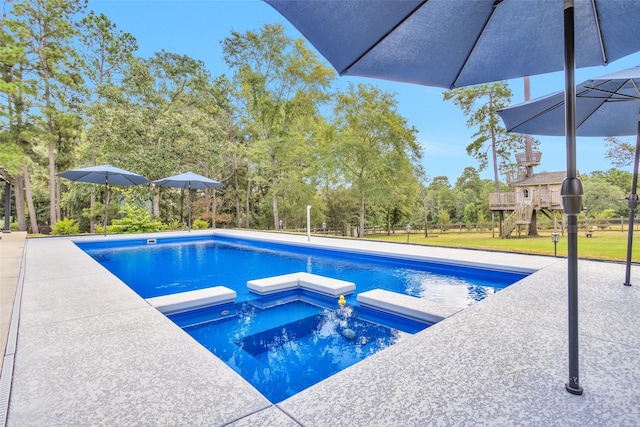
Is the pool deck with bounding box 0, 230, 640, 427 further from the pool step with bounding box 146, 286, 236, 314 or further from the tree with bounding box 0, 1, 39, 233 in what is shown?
the tree with bounding box 0, 1, 39, 233

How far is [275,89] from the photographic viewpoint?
55.9 ft

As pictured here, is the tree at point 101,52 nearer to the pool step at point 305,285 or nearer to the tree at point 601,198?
the pool step at point 305,285

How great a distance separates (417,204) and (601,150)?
44.7 feet

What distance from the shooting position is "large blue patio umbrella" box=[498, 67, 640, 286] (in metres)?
2.75

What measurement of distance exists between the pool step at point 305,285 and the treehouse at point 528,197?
14724mm

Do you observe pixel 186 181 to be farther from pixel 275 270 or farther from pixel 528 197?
pixel 528 197

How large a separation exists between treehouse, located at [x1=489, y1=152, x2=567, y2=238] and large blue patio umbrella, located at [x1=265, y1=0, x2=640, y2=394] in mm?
16173

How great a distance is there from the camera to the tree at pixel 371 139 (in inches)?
700

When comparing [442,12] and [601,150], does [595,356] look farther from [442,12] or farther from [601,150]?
[601,150]

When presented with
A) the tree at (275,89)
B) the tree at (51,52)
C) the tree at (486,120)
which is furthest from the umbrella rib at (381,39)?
the tree at (486,120)

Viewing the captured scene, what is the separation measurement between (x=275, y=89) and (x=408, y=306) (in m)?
15.8

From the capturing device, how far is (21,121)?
46.8ft

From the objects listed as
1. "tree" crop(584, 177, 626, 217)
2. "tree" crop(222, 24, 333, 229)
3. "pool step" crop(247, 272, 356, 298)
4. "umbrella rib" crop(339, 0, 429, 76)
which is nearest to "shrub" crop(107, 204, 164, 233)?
"tree" crop(222, 24, 333, 229)

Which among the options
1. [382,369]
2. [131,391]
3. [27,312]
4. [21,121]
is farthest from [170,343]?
[21,121]
